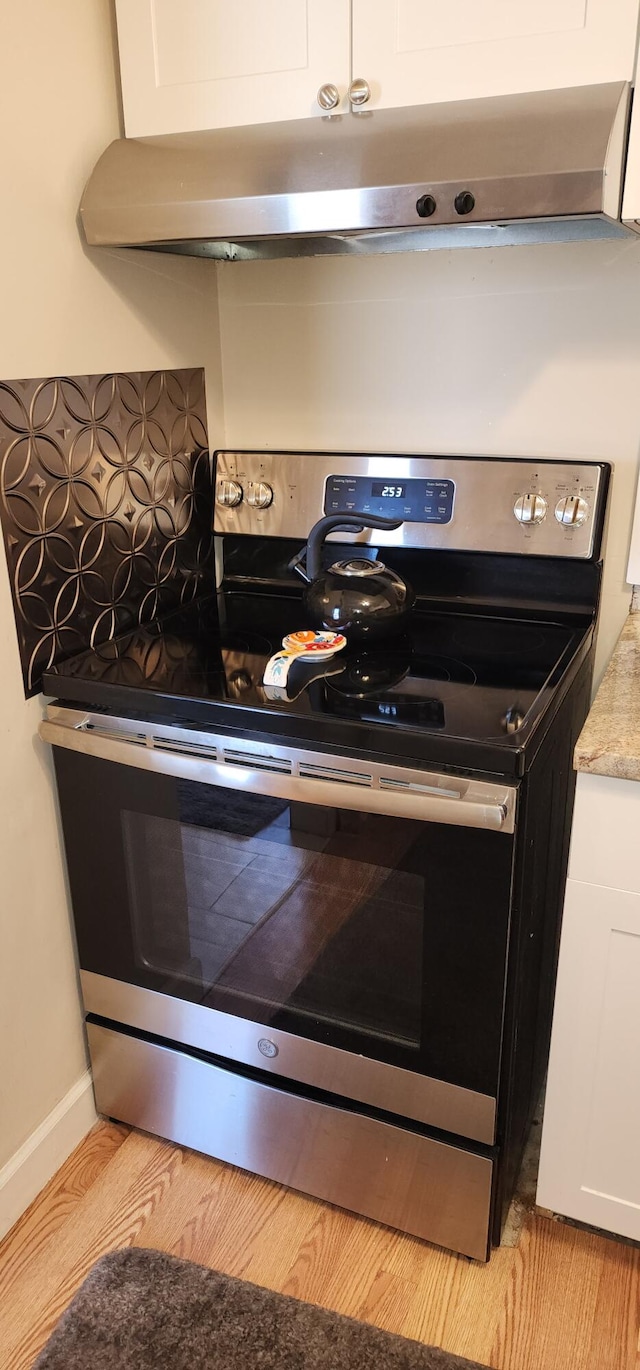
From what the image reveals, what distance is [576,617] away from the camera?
1.54 metres

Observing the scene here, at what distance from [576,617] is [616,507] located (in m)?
0.19

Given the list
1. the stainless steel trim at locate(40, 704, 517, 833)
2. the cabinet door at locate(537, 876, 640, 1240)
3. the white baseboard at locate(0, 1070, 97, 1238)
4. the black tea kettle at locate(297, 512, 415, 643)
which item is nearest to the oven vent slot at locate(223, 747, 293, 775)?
the stainless steel trim at locate(40, 704, 517, 833)

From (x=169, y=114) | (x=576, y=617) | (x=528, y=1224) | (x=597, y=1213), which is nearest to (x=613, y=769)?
Result: (x=576, y=617)

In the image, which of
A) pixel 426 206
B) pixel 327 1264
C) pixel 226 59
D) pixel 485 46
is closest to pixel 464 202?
pixel 426 206

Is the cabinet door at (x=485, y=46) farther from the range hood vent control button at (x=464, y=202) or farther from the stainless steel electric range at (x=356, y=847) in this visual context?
the stainless steel electric range at (x=356, y=847)

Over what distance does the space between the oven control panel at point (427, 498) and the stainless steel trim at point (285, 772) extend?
22.3 inches

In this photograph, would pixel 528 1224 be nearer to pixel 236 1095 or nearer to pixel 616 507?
pixel 236 1095

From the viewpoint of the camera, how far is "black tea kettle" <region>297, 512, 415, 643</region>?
4.46ft

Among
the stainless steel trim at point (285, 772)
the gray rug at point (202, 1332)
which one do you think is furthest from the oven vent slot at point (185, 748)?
the gray rug at point (202, 1332)

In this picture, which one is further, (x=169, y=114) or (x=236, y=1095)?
(x=236, y=1095)

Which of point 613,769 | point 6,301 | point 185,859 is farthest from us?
point 185,859

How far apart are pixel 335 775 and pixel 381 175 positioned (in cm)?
72

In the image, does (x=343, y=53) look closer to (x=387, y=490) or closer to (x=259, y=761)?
(x=387, y=490)

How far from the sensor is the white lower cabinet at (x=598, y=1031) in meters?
1.14
